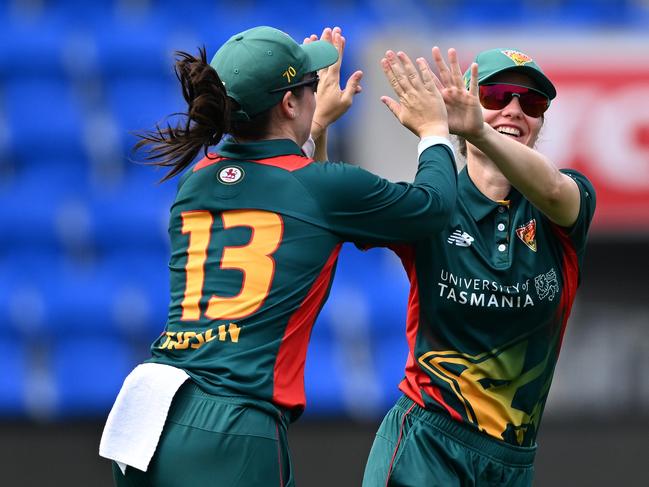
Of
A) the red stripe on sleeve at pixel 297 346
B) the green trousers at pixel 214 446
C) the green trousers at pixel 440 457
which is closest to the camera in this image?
the green trousers at pixel 214 446

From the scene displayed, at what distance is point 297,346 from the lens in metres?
3.02

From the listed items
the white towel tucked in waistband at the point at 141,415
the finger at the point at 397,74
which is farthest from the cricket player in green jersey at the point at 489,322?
the white towel tucked in waistband at the point at 141,415

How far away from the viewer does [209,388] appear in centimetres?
290

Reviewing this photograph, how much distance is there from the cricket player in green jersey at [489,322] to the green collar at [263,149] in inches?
19.9

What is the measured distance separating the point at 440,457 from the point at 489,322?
39 centimetres

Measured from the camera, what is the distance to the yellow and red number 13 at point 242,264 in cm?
295

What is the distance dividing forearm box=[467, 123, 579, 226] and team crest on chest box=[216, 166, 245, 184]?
603 mm

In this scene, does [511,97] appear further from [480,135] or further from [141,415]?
[141,415]

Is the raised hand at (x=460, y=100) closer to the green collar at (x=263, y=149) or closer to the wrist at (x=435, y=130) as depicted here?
the wrist at (x=435, y=130)

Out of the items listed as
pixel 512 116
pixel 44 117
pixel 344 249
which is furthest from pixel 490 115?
pixel 44 117

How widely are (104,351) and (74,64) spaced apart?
1.94 metres

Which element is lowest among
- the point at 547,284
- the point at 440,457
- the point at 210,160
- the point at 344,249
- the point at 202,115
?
the point at 440,457

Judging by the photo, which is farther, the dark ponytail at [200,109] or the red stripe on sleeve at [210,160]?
the red stripe on sleeve at [210,160]

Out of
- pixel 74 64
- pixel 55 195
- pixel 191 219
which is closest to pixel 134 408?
pixel 191 219
